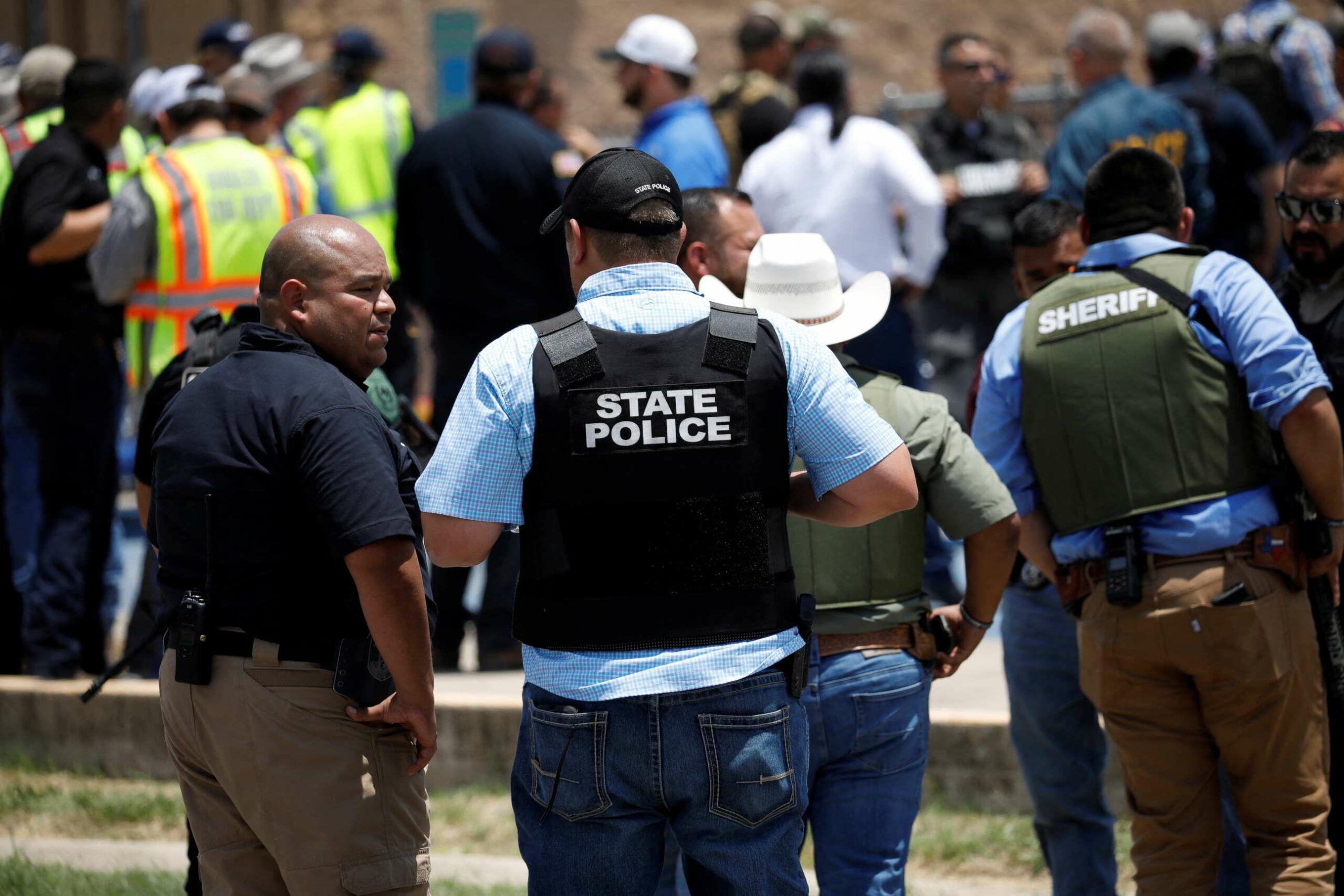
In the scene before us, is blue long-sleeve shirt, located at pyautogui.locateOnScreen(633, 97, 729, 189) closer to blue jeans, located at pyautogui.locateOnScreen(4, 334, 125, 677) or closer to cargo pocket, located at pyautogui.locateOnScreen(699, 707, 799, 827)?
blue jeans, located at pyautogui.locateOnScreen(4, 334, 125, 677)

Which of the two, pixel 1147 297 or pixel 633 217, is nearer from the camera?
pixel 633 217

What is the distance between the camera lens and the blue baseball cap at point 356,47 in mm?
8469

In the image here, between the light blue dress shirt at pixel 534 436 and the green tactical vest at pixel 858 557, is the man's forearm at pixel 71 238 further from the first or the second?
the light blue dress shirt at pixel 534 436

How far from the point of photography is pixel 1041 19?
1320 cm

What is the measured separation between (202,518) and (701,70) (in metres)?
10.9

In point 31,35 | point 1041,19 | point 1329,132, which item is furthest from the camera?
point 31,35

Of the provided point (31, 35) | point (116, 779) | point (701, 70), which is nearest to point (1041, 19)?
point (701, 70)

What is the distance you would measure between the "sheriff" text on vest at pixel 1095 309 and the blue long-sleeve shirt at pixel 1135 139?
302cm

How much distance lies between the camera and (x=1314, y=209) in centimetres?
453

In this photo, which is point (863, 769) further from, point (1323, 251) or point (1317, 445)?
point (1323, 251)

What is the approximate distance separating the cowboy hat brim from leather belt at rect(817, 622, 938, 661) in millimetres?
686

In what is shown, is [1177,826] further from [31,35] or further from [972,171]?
[31,35]

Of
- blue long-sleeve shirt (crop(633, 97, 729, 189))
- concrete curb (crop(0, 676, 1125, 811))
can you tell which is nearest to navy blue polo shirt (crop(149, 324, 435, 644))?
concrete curb (crop(0, 676, 1125, 811))

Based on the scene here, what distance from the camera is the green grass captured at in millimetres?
5188
